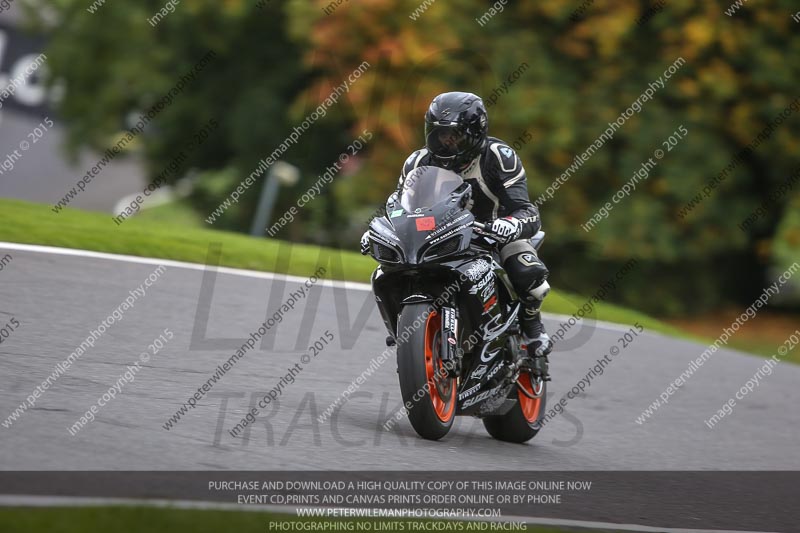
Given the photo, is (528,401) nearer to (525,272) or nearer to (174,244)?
(525,272)

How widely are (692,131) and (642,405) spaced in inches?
497

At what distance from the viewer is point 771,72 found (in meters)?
22.4

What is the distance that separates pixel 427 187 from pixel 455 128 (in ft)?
1.33

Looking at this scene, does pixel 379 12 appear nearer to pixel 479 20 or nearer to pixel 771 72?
pixel 479 20

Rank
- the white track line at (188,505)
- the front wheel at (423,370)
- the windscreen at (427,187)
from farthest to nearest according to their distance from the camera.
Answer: the windscreen at (427,187), the front wheel at (423,370), the white track line at (188,505)

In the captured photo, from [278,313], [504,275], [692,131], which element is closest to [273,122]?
[692,131]

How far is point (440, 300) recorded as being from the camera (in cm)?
774

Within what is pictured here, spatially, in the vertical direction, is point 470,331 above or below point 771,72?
above

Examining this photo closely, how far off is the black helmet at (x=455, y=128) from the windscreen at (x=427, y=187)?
0.16m

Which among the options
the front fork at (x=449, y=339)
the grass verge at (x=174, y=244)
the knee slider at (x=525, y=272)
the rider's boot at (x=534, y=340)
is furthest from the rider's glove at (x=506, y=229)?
the grass verge at (x=174, y=244)

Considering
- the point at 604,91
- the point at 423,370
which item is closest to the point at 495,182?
the point at 423,370

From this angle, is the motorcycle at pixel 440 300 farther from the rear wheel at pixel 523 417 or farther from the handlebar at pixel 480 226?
the rear wheel at pixel 523 417

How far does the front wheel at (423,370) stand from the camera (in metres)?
7.50

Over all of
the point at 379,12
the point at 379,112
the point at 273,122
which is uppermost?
the point at 379,12
